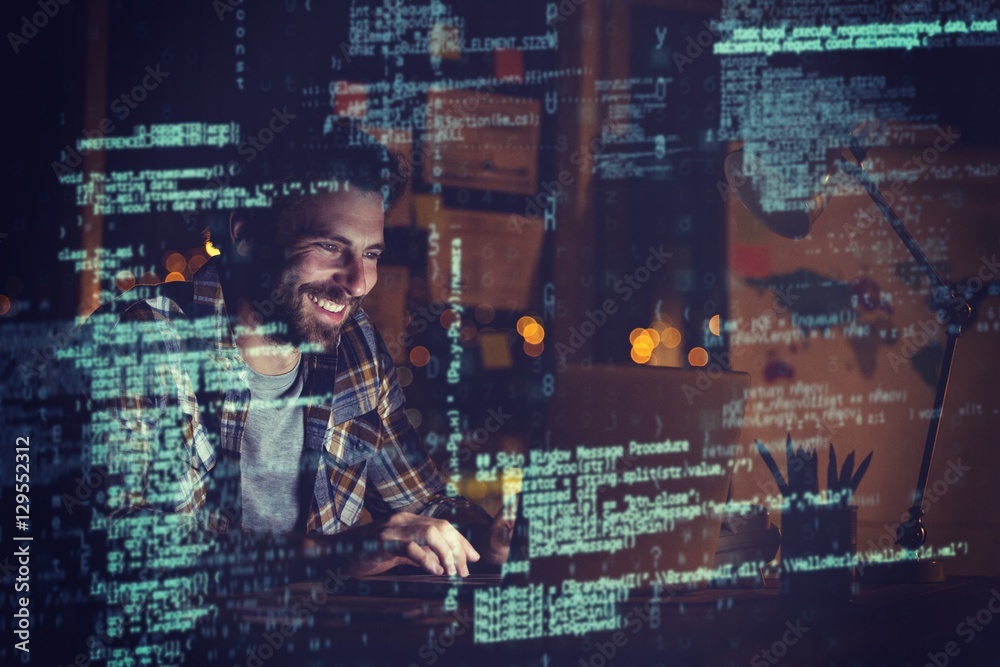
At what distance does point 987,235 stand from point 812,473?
493 mm

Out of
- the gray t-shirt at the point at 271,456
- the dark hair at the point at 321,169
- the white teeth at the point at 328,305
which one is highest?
the dark hair at the point at 321,169

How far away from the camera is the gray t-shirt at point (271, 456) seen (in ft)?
Answer: 4.19

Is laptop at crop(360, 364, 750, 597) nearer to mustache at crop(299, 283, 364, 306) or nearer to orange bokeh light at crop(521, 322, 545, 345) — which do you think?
orange bokeh light at crop(521, 322, 545, 345)

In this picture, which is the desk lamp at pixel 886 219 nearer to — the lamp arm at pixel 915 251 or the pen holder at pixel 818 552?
the lamp arm at pixel 915 251

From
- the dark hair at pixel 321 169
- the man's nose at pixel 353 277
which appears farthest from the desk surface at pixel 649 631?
the dark hair at pixel 321 169

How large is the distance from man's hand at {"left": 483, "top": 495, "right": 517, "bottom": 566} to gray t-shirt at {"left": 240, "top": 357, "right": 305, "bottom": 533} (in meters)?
0.29

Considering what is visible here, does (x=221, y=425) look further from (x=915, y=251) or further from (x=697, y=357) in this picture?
(x=915, y=251)

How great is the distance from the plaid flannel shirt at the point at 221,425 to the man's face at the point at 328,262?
3 cm

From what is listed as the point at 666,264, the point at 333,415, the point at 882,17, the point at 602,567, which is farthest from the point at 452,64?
the point at 602,567

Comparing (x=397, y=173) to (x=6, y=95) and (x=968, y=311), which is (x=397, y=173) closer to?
(x=6, y=95)

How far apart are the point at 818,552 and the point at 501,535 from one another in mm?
462

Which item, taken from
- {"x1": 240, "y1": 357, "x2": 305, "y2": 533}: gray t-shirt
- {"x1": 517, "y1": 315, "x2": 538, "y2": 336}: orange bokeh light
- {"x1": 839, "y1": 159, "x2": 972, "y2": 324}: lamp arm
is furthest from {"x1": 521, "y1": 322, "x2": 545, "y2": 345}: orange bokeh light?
{"x1": 839, "y1": 159, "x2": 972, "y2": 324}: lamp arm

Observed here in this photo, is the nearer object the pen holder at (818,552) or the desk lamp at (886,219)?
the pen holder at (818,552)

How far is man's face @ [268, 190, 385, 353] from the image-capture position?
51.0 inches
